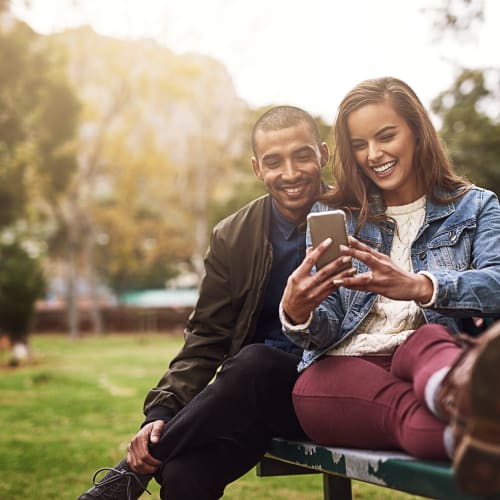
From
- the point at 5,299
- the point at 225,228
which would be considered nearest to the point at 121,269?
the point at 5,299

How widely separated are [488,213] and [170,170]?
31.6 meters

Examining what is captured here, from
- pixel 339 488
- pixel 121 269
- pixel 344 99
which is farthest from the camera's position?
pixel 121 269

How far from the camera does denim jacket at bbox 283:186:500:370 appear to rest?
91.8 inches

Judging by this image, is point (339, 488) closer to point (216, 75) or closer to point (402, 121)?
point (402, 121)

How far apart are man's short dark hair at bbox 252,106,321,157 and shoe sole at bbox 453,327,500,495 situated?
2.01 metres

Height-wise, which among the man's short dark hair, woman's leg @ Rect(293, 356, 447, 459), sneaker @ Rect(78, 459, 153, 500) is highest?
the man's short dark hair

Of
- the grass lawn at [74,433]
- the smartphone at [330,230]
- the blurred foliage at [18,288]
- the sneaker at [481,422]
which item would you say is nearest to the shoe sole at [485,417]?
the sneaker at [481,422]

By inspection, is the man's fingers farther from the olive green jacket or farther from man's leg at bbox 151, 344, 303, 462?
the olive green jacket

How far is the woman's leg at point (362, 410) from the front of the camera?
6.42ft

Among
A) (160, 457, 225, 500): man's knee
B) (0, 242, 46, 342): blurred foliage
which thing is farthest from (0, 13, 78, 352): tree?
(160, 457, 225, 500): man's knee

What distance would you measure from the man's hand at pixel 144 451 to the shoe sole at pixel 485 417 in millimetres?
1366

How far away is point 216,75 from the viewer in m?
33.1

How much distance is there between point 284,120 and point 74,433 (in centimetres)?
463

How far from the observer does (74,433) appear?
23.4 feet
